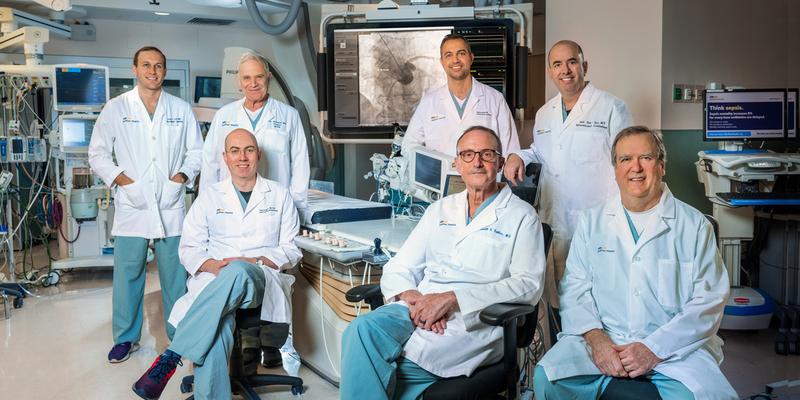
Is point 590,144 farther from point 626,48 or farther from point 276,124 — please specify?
point 626,48

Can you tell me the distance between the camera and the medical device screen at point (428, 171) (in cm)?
307

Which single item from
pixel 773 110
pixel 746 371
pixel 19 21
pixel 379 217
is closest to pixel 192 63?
pixel 19 21

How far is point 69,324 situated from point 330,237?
2.39 meters

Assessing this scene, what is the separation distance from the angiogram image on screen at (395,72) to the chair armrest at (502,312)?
2858 mm

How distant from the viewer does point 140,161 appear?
12.9ft

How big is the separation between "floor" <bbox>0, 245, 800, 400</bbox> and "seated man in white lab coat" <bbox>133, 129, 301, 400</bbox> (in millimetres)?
527

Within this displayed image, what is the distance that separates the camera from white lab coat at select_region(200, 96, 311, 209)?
3.82m

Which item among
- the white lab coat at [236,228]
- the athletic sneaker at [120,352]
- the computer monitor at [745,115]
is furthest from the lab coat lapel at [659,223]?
the athletic sneaker at [120,352]

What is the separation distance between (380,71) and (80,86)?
2521 mm

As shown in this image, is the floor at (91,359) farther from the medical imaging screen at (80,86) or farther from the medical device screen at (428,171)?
the medical imaging screen at (80,86)

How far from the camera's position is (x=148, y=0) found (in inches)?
299

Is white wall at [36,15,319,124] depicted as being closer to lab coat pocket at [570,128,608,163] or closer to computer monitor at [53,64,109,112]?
computer monitor at [53,64,109,112]

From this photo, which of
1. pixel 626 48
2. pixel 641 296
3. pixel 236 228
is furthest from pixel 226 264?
pixel 626 48

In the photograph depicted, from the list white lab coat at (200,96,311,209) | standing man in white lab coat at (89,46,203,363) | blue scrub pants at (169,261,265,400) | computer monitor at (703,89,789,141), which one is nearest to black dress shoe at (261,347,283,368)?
standing man in white lab coat at (89,46,203,363)
